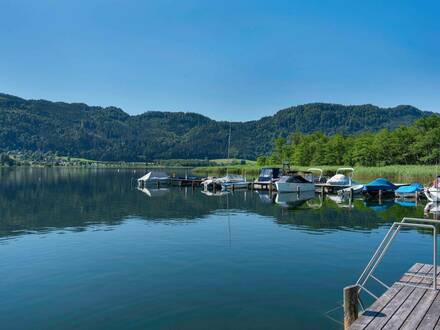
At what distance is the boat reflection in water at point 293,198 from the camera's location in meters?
51.9

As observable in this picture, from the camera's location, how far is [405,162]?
10938 cm

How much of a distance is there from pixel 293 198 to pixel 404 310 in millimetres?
49802

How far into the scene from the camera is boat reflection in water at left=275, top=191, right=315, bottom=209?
51.9m

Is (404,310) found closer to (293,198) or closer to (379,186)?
(293,198)

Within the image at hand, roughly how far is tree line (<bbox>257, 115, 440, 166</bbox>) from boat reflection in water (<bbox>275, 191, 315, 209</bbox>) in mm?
49101

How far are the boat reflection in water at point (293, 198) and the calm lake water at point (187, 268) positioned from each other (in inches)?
453

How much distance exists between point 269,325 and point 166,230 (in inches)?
788

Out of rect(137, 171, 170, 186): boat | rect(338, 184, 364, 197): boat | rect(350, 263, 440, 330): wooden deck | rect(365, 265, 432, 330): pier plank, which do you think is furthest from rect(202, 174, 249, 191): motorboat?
rect(350, 263, 440, 330): wooden deck

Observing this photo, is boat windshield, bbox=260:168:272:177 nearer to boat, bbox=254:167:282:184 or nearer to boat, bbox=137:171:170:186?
boat, bbox=254:167:282:184

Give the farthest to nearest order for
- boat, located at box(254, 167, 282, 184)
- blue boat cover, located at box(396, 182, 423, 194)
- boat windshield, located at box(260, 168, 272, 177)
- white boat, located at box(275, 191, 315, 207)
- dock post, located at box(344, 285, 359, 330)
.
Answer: boat windshield, located at box(260, 168, 272, 177) < boat, located at box(254, 167, 282, 184) < blue boat cover, located at box(396, 182, 423, 194) < white boat, located at box(275, 191, 315, 207) < dock post, located at box(344, 285, 359, 330)

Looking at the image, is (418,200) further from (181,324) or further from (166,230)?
(181,324)

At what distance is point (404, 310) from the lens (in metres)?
10.9

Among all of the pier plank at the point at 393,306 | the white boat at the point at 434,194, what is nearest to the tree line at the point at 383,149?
the white boat at the point at 434,194

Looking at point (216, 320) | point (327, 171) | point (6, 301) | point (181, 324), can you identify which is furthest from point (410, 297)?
point (327, 171)
